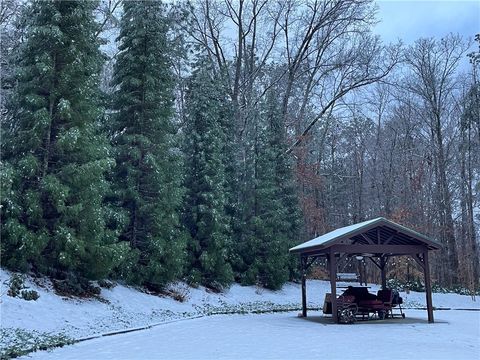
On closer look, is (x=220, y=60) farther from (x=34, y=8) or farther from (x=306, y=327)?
(x=306, y=327)

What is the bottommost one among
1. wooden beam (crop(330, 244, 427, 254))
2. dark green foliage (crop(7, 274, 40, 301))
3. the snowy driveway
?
the snowy driveway

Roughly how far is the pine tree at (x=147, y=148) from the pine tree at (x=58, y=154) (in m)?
2.50

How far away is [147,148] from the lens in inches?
737

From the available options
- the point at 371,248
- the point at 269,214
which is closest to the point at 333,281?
the point at 371,248

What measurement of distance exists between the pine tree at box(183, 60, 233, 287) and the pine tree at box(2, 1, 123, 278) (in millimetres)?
6257

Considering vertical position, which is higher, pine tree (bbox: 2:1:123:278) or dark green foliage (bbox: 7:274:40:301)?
pine tree (bbox: 2:1:123:278)

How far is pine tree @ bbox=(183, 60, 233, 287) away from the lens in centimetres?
2122

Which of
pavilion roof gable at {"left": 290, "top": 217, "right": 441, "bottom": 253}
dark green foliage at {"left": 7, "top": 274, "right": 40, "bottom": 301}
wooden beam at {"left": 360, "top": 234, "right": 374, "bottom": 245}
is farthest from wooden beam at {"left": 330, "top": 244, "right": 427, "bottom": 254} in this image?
dark green foliage at {"left": 7, "top": 274, "right": 40, "bottom": 301}

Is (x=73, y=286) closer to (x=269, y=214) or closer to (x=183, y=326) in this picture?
(x=183, y=326)

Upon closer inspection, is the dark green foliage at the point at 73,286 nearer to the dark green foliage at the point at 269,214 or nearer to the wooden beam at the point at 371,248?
the wooden beam at the point at 371,248

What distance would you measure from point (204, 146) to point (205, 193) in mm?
2259

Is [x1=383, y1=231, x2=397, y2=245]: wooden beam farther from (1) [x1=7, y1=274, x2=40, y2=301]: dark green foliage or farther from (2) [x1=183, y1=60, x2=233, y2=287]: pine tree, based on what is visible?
(1) [x1=7, y1=274, x2=40, y2=301]: dark green foliage

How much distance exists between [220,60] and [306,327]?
20882 millimetres

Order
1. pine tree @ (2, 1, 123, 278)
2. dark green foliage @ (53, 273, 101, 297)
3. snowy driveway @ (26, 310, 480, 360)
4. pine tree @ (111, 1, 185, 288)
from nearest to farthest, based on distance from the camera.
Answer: snowy driveway @ (26, 310, 480, 360) → pine tree @ (2, 1, 123, 278) → dark green foliage @ (53, 273, 101, 297) → pine tree @ (111, 1, 185, 288)
